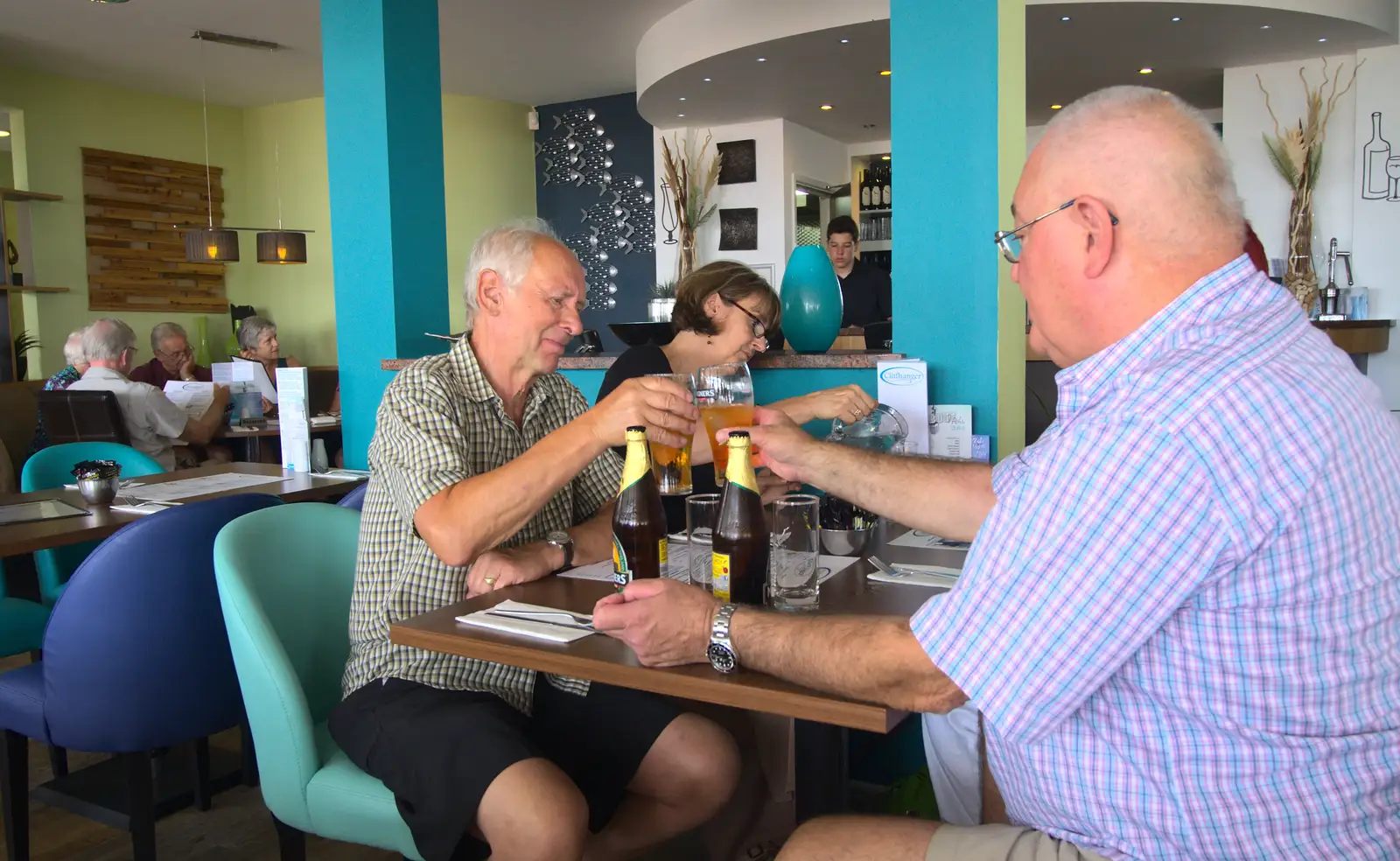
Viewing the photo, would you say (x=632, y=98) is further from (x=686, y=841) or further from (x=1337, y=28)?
Answer: (x=686, y=841)

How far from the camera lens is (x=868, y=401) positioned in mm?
2510

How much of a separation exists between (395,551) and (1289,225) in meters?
7.76

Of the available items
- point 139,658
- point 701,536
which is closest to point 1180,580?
point 701,536

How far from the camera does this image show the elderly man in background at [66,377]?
17.9ft

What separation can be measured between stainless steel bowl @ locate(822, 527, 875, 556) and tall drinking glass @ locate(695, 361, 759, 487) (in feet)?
0.83

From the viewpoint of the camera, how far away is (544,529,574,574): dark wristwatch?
1891 mm

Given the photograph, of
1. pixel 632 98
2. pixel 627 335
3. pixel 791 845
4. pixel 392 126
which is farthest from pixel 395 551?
pixel 632 98

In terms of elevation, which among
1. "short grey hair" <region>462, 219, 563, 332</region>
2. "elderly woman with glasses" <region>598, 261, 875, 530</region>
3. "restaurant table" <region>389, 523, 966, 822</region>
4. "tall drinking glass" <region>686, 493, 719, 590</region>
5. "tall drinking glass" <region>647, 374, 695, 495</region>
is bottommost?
"restaurant table" <region>389, 523, 966, 822</region>

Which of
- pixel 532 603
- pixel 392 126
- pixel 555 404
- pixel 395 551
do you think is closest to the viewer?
pixel 532 603

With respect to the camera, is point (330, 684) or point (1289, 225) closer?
point (330, 684)

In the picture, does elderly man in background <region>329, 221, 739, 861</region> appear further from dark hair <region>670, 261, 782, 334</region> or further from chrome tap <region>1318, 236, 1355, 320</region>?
chrome tap <region>1318, 236, 1355, 320</region>

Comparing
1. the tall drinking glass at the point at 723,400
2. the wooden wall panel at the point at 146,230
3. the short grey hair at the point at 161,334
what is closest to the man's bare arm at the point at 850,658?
the tall drinking glass at the point at 723,400

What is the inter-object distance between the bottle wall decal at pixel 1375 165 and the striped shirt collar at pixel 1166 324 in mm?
7597

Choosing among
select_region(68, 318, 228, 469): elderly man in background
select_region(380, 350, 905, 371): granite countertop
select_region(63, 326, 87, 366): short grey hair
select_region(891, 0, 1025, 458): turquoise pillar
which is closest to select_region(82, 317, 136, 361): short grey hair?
select_region(68, 318, 228, 469): elderly man in background
